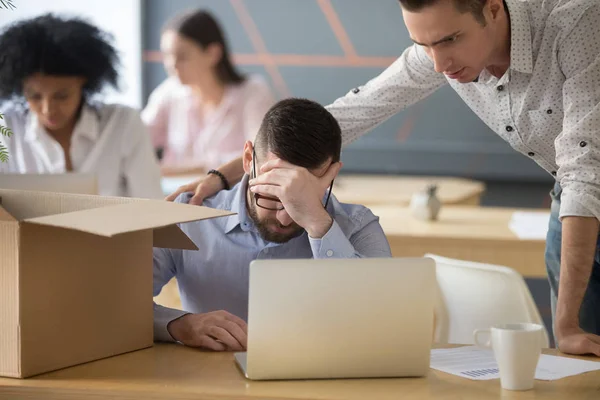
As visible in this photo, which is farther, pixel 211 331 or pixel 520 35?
pixel 520 35

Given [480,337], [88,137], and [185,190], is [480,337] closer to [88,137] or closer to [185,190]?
[185,190]

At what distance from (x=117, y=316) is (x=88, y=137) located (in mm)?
1933

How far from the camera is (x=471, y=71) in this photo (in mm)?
1771

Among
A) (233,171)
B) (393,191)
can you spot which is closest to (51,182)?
(233,171)

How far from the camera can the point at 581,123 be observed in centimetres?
166

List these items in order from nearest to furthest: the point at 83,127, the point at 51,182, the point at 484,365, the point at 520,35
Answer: the point at 484,365
the point at 520,35
the point at 51,182
the point at 83,127

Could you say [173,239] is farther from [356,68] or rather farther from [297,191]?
[356,68]

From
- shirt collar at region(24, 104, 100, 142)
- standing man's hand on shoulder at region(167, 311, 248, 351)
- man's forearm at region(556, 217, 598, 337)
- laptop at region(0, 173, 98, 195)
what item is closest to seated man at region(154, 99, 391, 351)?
standing man's hand on shoulder at region(167, 311, 248, 351)

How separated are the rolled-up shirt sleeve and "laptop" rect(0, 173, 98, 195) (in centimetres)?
121

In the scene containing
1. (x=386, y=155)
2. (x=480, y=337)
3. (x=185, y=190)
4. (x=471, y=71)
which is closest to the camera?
(x=480, y=337)

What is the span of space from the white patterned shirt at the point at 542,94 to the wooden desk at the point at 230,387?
42 cm

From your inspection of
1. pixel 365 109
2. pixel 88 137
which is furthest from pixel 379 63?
pixel 365 109

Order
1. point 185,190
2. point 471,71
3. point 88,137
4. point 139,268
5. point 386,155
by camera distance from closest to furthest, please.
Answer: point 139,268 → point 471,71 → point 185,190 → point 88,137 → point 386,155

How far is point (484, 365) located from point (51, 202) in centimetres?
76
